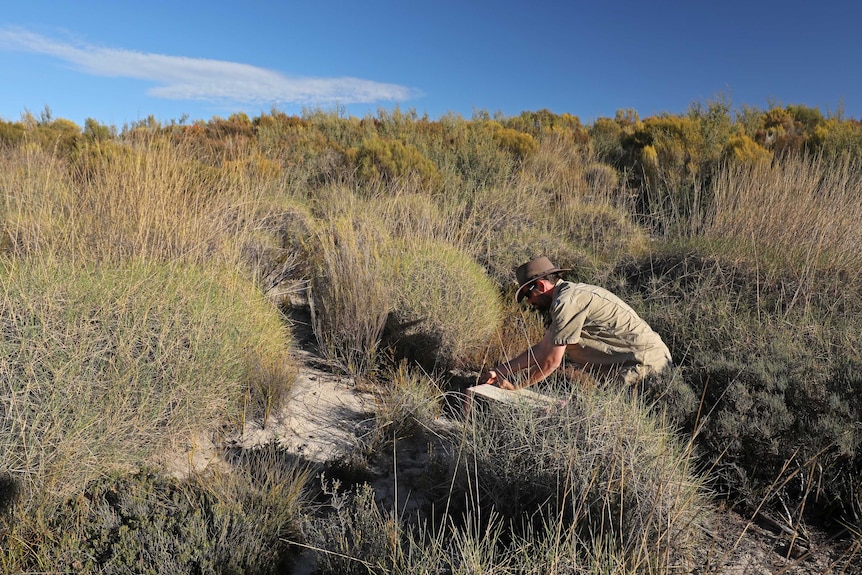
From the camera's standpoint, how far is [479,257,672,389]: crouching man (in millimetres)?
3881

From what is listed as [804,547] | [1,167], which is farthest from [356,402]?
[1,167]

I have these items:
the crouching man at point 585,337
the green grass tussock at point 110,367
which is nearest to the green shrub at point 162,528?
the green grass tussock at point 110,367

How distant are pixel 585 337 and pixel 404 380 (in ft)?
4.56

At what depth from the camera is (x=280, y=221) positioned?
23.0 feet

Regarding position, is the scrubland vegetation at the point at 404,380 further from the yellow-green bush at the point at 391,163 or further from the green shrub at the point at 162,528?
the yellow-green bush at the point at 391,163

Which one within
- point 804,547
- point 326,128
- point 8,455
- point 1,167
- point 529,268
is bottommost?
point 804,547

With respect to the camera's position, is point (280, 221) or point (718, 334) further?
point (280, 221)

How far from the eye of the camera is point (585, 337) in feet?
14.1

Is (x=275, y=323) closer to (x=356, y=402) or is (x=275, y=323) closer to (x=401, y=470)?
(x=356, y=402)

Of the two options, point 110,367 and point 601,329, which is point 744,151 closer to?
point 601,329

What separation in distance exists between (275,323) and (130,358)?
1.51 m

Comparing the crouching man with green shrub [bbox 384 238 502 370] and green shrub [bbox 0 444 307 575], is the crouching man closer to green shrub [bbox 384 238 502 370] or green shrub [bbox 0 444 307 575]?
green shrub [bbox 384 238 502 370]

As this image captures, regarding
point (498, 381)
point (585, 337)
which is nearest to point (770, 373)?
point (585, 337)

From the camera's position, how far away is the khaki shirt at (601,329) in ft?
12.8
